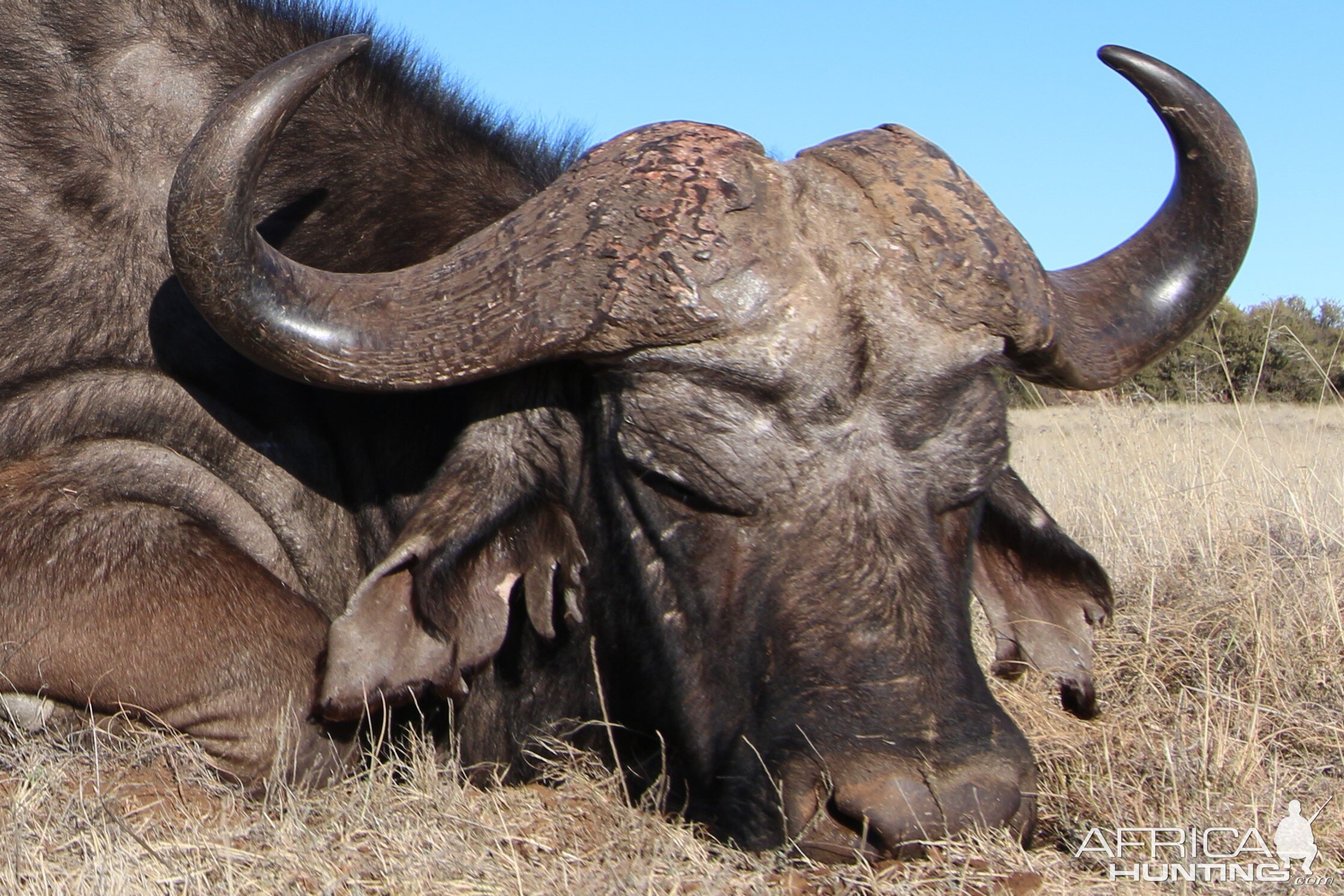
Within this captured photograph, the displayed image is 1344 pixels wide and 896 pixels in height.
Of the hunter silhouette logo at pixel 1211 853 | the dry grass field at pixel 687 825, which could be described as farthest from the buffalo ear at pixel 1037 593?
the hunter silhouette logo at pixel 1211 853

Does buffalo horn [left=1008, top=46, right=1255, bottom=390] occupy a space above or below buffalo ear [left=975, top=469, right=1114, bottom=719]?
above

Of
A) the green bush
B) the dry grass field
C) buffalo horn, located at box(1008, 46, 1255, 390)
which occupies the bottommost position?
the dry grass field

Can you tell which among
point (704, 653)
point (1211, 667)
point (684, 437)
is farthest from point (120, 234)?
point (1211, 667)

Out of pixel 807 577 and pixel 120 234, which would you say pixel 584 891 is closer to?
pixel 807 577

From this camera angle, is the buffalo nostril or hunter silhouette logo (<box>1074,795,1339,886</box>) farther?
hunter silhouette logo (<box>1074,795,1339,886</box>)

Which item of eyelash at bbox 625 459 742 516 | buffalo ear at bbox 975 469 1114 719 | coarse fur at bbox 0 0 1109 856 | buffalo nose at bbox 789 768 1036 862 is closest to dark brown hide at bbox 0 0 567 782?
coarse fur at bbox 0 0 1109 856

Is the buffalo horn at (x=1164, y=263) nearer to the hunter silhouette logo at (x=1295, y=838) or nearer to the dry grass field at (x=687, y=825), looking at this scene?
the dry grass field at (x=687, y=825)

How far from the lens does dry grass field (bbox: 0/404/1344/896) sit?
8.80ft

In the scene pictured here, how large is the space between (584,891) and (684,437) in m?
1.05

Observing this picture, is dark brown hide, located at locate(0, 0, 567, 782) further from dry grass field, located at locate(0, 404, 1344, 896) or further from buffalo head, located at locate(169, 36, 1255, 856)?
buffalo head, located at locate(169, 36, 1255, 856)

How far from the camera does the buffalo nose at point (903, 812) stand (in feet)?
8.68

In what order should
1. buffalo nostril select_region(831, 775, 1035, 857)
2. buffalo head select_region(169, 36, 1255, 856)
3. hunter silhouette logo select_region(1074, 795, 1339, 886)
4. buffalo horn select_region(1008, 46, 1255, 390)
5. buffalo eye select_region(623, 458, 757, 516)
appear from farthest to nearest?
1. buffalo horn select_region(1008, 46, 1255, 390)
2. buffalo eye select_region(623, 458, 757, 516)
3. buffalo head select_region(169, 36, 1255, 856)
4. hunter silhouette logo select_region(1074, 795, 1339, 886)
5. buffalo nostril select_region(831, 775, 1035, 857)

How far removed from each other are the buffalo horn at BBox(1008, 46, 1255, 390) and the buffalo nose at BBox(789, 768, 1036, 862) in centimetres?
121

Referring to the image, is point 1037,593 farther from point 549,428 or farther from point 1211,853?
point 549,428
